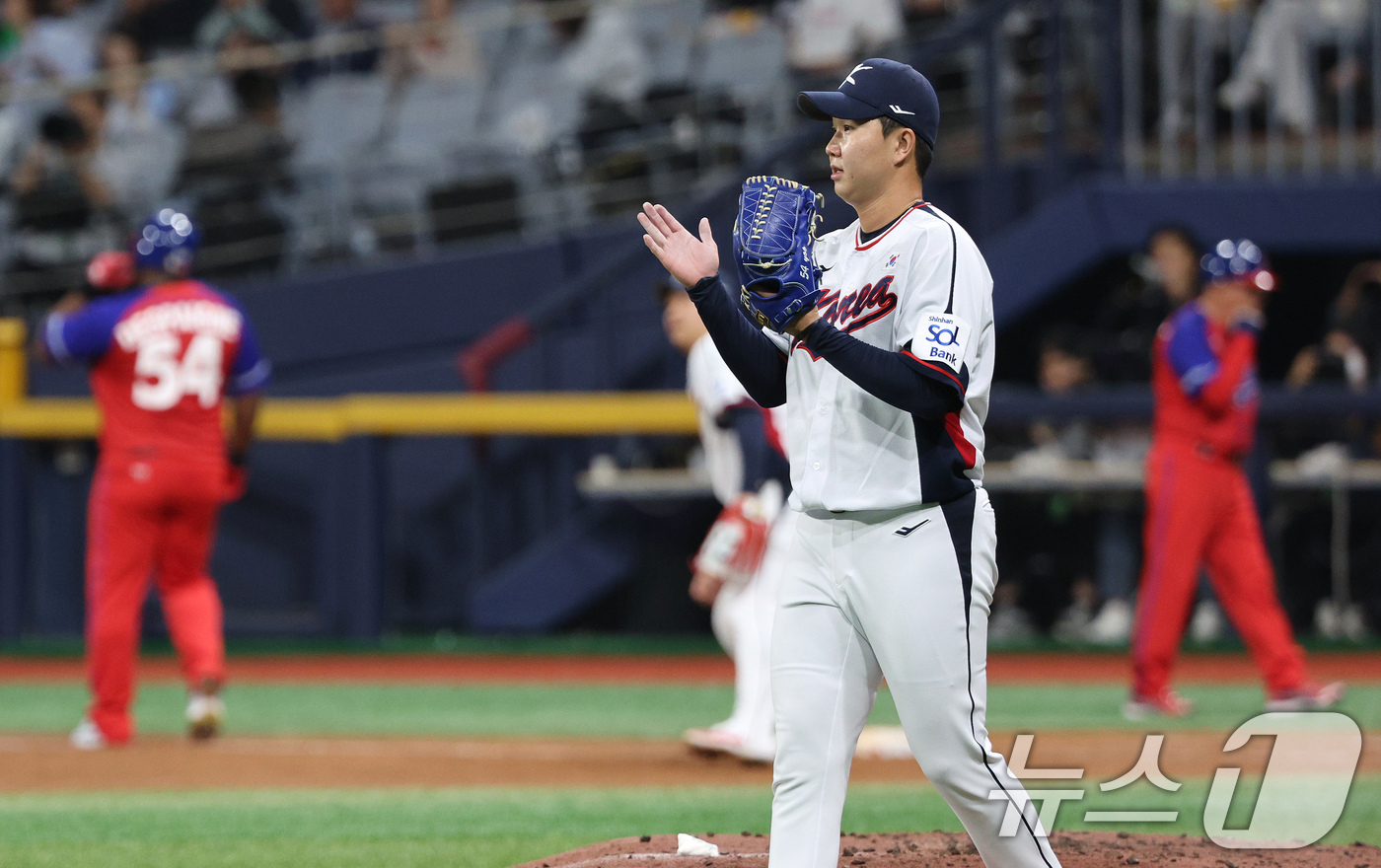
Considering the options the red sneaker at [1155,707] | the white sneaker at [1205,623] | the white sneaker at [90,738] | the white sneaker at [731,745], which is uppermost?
the white sneaker at [731,745]

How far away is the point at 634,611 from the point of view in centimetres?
1246

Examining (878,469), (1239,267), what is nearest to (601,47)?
(1239,267)

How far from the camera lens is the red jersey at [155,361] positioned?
7469 millimetres

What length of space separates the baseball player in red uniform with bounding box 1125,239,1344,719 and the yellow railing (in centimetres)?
401

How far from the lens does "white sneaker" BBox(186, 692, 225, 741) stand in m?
7.54

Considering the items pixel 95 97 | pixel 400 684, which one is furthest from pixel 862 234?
pixel 95 97

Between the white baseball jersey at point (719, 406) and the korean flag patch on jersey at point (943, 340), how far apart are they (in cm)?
270

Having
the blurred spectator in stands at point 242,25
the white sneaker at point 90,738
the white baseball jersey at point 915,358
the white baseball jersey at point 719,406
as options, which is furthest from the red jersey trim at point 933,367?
the blurred spectator in stands at point 242,25

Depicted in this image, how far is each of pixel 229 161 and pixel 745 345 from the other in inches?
445

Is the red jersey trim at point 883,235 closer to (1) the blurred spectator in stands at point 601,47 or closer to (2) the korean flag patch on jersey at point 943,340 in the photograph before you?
(2) the korean flag patch on jersey at point 943,340

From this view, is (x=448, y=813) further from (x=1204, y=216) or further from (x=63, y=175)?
(x=63, y=175)

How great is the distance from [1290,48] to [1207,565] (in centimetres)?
527

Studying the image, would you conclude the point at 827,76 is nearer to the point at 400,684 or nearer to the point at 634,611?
the point at 634,611

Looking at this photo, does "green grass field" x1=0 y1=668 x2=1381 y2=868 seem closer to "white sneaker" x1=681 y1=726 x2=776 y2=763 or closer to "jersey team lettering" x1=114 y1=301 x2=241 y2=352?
"white sneaker" x1=681 y1=726 x2=776 y2=763
